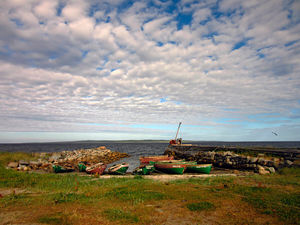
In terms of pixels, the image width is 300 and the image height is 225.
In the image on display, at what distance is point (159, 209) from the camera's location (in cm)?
883

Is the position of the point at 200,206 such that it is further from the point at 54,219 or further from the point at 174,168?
the point at 174,168

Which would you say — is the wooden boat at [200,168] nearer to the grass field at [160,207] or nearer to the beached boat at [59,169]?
the grass field at [160,207]

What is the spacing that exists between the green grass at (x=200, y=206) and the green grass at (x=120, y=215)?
8.88ft

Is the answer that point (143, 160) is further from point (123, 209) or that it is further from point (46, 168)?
point (123, 209)

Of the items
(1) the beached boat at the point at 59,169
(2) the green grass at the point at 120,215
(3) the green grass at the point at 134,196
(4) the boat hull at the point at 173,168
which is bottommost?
(1) the beached boat at the point at 59,169

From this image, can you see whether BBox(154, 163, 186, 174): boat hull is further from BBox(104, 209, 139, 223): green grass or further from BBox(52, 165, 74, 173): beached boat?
BBox(104, 209, 139, 223): green grass

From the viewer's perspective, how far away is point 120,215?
7910 millimetres

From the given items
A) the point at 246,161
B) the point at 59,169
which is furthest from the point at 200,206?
the point at 59,169

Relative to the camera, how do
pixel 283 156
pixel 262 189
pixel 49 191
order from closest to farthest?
pixel 262 189, pixel 49 191, pixel 283 156

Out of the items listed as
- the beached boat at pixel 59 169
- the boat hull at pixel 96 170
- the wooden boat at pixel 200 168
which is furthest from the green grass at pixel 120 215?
the beached boat at pixel 59 169

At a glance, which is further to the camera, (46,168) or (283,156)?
(46,168)

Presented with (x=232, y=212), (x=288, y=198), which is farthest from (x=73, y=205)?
(x=288, y=198)

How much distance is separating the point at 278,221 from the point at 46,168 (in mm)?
31195

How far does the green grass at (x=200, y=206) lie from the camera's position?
8.74 metres
